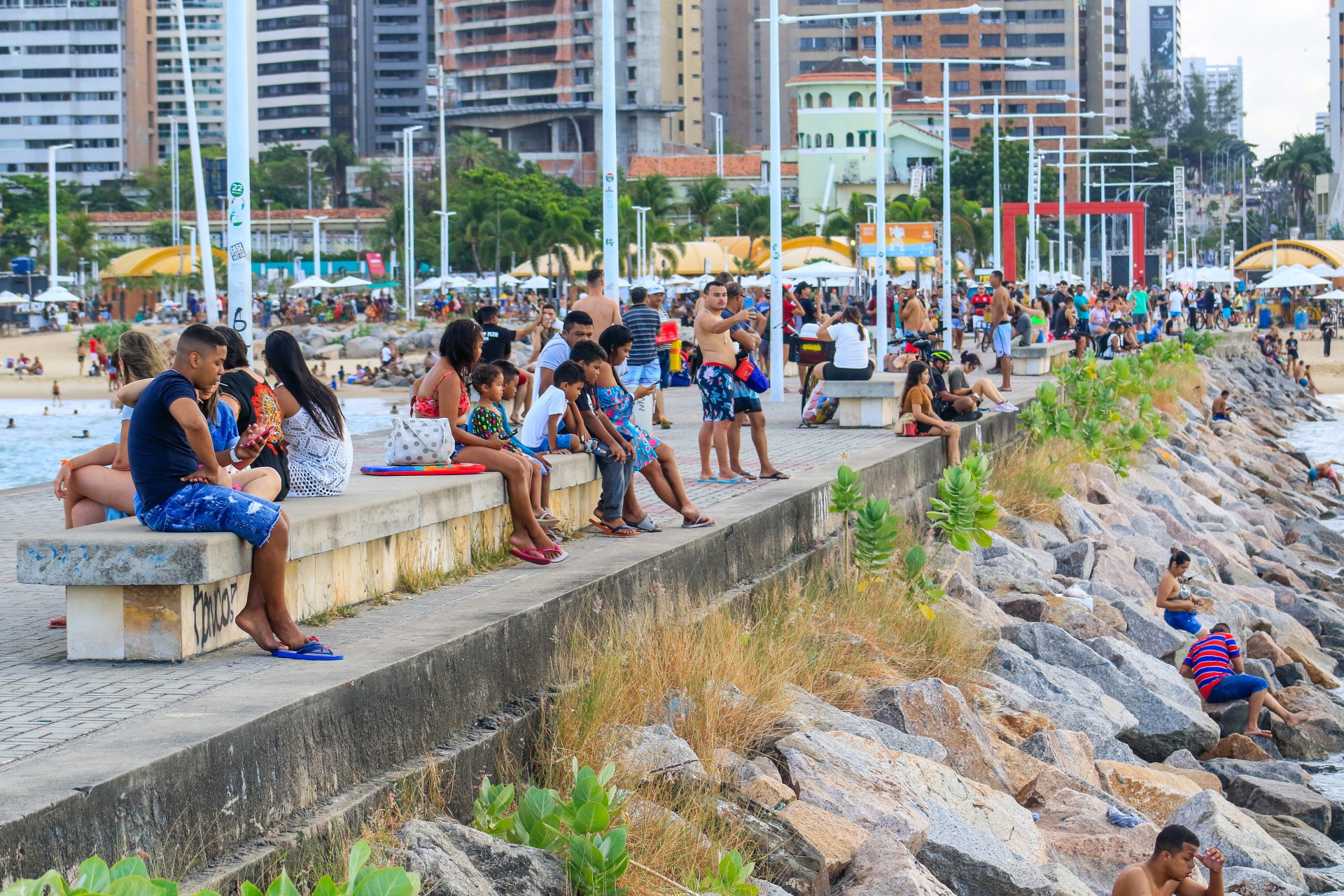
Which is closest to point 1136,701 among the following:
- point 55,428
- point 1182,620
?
point 1182,620

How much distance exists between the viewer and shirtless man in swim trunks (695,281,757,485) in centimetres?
1311

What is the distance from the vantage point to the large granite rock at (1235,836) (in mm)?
8586

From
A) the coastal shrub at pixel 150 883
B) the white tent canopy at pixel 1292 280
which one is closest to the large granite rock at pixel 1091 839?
the coastal shrub at pixel 150 883

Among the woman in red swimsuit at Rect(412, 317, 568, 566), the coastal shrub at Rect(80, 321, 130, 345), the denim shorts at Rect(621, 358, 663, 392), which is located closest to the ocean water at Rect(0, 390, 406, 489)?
the coastal shrub at Rect(80, 321, 130, 345)

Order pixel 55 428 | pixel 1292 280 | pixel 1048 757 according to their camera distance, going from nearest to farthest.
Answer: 1. pixel 1048 757
2. pixel 55 428
3. pixel 1292 280

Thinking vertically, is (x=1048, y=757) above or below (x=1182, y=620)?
above

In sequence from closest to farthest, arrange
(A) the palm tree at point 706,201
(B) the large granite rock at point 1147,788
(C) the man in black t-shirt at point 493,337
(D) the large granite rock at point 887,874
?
(D) the large granite rock at point 887,874 → (B) the large granite rock at point 1147,788 → (C) the man in black t-shirt at point 493,337 → (A) the palm tree at point 706,201

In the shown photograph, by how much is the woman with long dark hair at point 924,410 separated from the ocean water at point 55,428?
12.3 m

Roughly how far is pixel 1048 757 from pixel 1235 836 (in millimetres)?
1174

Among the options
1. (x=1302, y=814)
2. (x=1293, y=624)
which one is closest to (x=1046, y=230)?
(x=1293, y=624)

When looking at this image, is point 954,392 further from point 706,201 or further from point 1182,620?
point 706,201

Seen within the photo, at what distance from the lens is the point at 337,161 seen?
468ft

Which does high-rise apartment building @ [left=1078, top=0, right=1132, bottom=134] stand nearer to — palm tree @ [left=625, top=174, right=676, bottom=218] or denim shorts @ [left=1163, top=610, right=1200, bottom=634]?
palm tree @ [left=625, top=174, right=676, bottom=218]

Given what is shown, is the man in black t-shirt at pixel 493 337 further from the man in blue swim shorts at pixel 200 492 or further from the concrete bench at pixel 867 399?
the man in blue swim shorts at pixel 200 492
